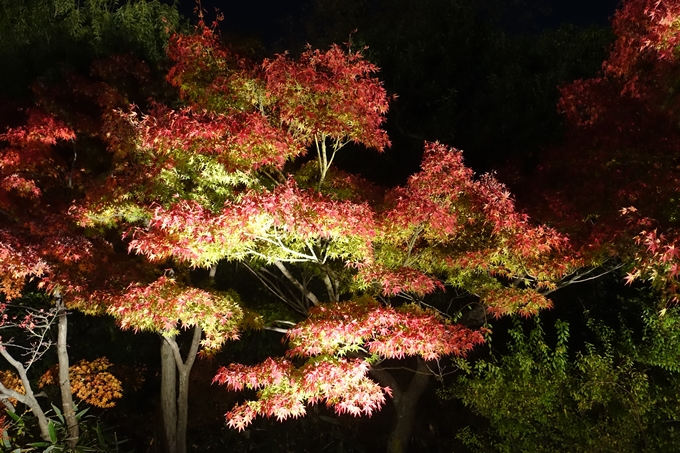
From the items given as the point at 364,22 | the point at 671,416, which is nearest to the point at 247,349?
the point at 671,416

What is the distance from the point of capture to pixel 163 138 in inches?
208

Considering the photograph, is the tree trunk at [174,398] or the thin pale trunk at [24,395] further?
the tree trunk at [174,398]

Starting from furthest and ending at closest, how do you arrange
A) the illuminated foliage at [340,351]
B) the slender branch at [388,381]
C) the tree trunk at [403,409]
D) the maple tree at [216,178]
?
the tree trunk at [403,409] → the slender branch at [388,381] → the illuminated foliage at [340,351] → the maple tree at [216,178]

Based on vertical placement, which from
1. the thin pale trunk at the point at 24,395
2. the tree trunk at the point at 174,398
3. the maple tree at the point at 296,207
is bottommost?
the thin pale trunk at the point at 24,395

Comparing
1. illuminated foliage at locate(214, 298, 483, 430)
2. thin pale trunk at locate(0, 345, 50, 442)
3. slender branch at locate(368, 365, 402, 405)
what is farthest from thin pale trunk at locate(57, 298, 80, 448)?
slender branch at locate(368, 365, 402, 405)

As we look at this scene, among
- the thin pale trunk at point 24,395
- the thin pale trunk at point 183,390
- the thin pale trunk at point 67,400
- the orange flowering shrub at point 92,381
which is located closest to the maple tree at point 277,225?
the thin pale trunk at point 24,395

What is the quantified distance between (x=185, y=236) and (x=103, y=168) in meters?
3.92

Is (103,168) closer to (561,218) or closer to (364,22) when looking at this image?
(561,218)

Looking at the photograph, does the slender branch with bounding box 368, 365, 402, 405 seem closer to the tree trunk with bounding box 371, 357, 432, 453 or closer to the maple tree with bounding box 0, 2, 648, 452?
the tree trunk with bounding box 371, 357, 432, 453

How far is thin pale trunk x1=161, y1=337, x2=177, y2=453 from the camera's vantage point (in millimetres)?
7469

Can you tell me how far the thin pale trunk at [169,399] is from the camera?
747 centimetres

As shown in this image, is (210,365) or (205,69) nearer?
(205,69)

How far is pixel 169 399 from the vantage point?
24.8 ft

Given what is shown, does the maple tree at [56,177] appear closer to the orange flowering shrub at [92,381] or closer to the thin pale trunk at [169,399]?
the thin pale trunk at [169,399]
